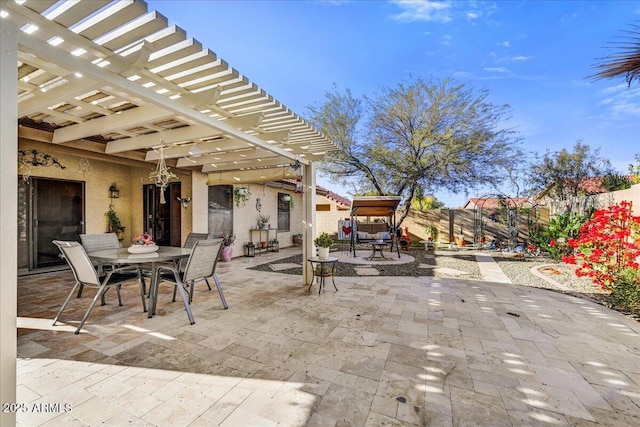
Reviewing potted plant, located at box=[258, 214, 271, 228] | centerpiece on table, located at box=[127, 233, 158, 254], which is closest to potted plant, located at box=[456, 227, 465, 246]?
potted plant, located at box=[258, 214, 271, 228]

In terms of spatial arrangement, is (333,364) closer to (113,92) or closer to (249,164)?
(113,92)

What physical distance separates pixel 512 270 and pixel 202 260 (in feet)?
22.0

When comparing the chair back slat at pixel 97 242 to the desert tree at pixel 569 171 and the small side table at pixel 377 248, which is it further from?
the desert tree at pixel 569 171

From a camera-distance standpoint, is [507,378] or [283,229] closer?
[507,378]

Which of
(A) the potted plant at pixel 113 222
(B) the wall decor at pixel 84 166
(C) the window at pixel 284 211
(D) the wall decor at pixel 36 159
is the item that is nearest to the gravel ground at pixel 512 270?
Result: (C) the window at pixel 284 211

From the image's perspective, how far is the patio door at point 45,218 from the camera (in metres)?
5.50

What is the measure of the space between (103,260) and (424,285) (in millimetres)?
4955

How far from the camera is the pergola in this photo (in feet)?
4.45

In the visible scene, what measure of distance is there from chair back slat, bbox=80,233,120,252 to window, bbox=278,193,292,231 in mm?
6367

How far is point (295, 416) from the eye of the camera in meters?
1.71

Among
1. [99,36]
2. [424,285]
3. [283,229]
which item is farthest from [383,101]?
[99,36]

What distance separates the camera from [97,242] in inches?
167

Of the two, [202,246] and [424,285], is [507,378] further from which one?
[202,246]

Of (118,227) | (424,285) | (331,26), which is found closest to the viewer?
(424,285)
